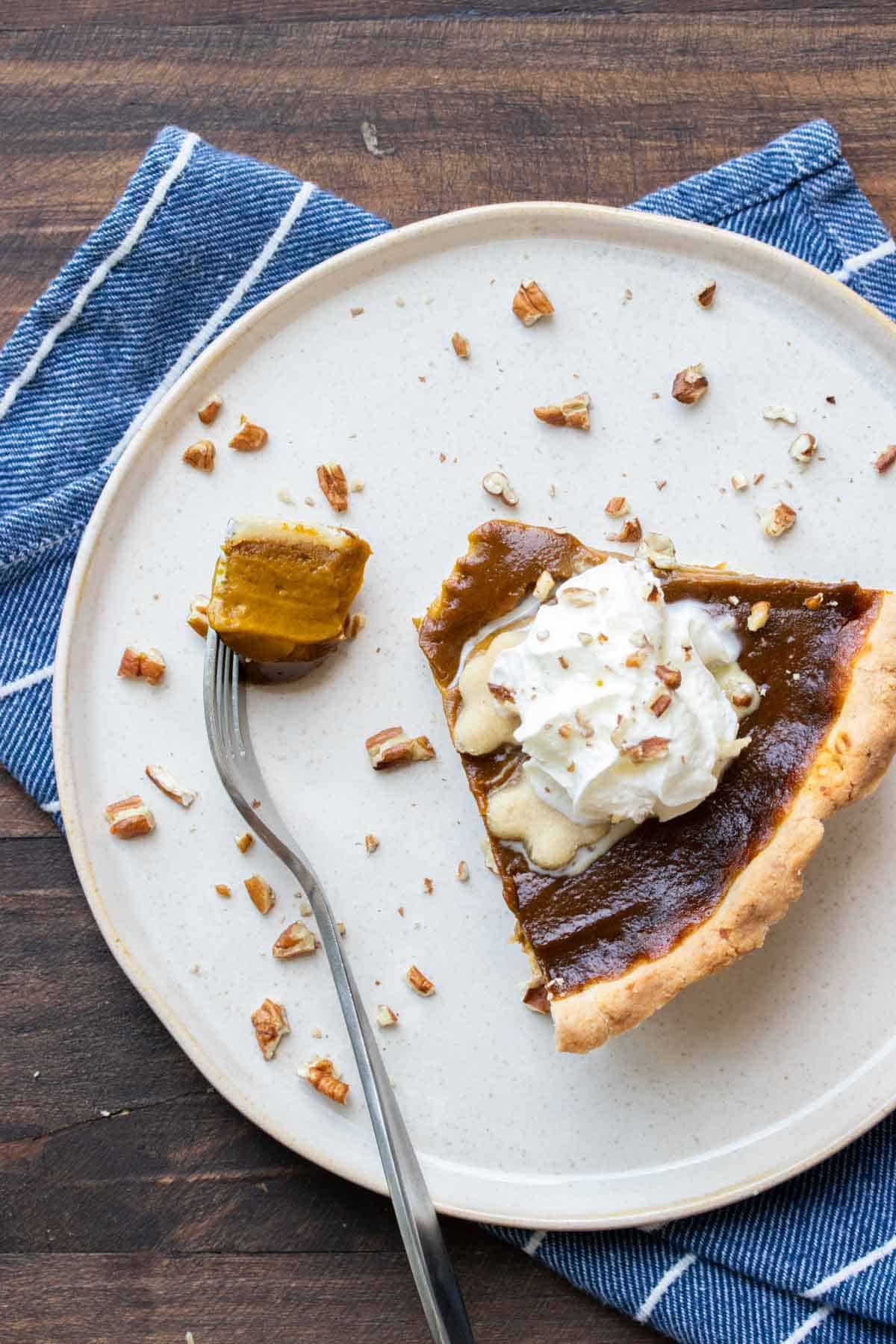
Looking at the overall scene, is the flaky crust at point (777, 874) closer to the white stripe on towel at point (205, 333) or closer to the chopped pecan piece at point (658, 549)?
the chopped pecan piece at point (658, 549)

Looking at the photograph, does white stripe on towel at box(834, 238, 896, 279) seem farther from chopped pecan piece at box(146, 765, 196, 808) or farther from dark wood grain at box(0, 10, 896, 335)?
chopped pecan piece at box(146, 765, 196, 808)

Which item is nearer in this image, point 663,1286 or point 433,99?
point 663,1286

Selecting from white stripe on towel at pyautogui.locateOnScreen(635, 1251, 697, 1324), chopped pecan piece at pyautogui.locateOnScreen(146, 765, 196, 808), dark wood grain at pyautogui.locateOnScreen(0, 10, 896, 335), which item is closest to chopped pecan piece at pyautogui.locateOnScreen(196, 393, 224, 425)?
dark wood grain at pyautogui.locateOnScreen(0, 10, 896, 335)

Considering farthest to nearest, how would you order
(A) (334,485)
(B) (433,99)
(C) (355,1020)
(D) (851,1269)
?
1. (B) (433,99)
2. (A) (334,485)
3. (D) (851,1269)
4. (C) (355,1020)

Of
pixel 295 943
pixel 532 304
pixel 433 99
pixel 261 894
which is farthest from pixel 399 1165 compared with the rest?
pixel 433 99

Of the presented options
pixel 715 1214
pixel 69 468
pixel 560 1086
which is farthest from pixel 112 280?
pixel 715 1214

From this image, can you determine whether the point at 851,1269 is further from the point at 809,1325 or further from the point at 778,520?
the point at 778,520

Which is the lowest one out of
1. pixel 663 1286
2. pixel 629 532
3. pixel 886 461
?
pixel 663 1286

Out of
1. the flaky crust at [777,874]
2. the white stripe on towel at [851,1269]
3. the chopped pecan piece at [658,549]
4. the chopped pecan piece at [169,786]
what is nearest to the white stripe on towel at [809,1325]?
the white stripe on towel at [851,1269]
